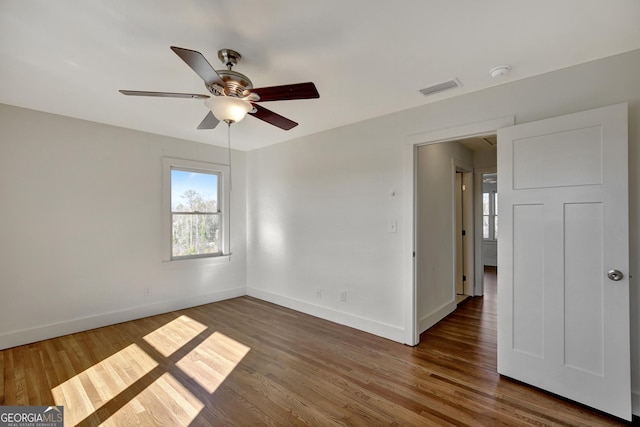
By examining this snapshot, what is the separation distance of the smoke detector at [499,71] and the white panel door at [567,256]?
45 cm

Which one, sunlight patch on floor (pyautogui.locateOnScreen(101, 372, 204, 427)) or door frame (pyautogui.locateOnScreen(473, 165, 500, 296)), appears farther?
door frame (pyautogui.locateOnScreen(473, 165, 500, 296))

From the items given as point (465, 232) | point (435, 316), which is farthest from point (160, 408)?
point (465, 232)

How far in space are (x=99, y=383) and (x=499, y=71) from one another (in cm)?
413

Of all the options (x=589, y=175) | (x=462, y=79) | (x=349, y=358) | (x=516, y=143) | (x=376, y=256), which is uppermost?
(x=462, y=79)

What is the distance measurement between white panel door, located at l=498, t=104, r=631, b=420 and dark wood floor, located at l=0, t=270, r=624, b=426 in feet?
0.80

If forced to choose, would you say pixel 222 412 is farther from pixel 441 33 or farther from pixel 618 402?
pixel 441 33

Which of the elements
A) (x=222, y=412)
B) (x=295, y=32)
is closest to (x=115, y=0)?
(x=295, y=32)

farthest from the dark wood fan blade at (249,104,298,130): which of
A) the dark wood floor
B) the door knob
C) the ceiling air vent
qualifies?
the door knob

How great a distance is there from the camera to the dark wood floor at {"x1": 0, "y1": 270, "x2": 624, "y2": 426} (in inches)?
79.6

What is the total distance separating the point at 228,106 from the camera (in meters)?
1.98

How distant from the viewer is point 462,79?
8.18 ft

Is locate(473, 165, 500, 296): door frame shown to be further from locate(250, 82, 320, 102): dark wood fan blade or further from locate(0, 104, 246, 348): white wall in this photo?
locate(0, 104, 246, 348): white wall

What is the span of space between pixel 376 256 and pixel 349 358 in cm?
115

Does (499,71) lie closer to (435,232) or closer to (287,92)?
(287,92)
